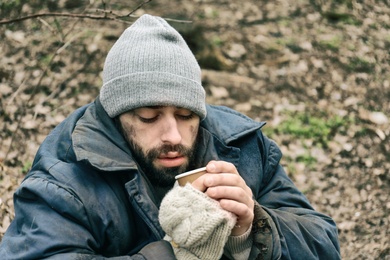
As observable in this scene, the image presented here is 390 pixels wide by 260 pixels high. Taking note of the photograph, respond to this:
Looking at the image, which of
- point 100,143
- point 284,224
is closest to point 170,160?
point 100,143

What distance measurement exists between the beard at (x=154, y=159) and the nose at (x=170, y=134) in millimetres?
37

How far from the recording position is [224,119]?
338 centimetres

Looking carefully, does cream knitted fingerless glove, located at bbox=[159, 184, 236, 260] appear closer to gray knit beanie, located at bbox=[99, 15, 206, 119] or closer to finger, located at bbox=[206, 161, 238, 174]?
finger, located at bbox=[206, 161, 238, 174]

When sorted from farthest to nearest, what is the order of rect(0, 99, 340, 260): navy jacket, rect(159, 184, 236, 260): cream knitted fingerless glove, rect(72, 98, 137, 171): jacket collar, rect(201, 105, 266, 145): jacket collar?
rect(201, 105, 266, 145): jacket collar < rect(72, 98, 137, 171): jacket collar < rect(0, 99, 340, 260): navy jacket < rect(159, 184, 236, 260): cream knitted fingerless glove

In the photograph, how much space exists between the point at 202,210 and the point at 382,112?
15.2ft

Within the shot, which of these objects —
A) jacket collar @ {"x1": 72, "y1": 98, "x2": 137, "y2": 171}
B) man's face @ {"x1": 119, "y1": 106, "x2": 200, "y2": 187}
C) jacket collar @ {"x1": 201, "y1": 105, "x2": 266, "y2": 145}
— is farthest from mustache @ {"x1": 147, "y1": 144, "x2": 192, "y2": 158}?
jacket collar @ {"x1": 201, "y1": 105, "x2": 266, "y2": 145}

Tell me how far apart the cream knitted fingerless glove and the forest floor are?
239 cm

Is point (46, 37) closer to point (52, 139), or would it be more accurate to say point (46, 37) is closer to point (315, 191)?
point (315, 191)

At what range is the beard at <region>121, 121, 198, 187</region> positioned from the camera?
9.52 ft

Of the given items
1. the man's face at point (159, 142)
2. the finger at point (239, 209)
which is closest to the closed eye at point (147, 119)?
the man's face at point (159, 142)

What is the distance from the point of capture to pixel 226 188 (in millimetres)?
2494

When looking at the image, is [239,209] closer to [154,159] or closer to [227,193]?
[227,193]

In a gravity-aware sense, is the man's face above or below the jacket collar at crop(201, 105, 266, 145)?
above

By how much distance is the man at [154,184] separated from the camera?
99.1 inches
